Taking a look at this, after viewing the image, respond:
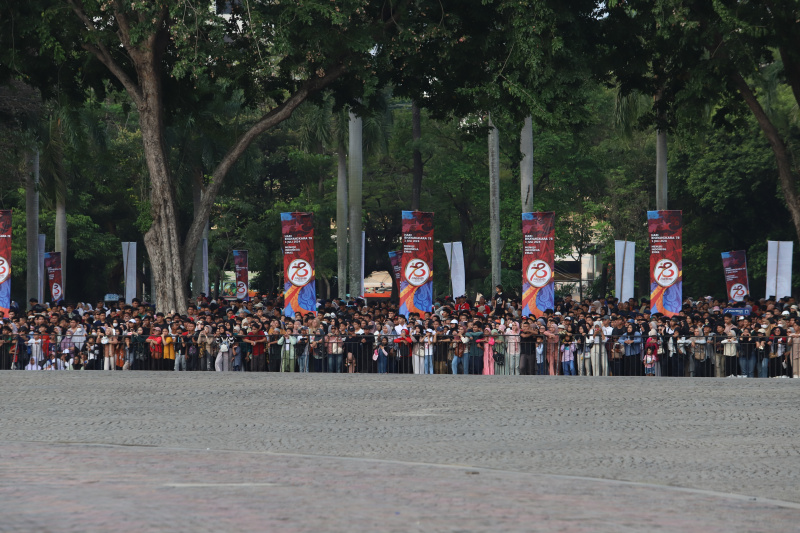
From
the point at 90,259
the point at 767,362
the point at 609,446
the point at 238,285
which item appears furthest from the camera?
the point at 90,259

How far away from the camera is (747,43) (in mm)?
22484

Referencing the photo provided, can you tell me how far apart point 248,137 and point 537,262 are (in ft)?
23.1

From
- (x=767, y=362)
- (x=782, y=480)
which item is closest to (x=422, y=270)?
(x=767, y=362)

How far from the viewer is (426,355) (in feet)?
74.9

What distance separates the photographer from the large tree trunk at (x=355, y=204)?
40.7 m

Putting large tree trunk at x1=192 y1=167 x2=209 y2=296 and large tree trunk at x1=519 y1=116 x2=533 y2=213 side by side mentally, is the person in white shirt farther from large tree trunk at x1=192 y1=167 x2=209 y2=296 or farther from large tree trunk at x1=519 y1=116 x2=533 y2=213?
large tree trunk at x1=192 y1=167 x2=209 y2=296

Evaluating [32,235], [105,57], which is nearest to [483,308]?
[105,57]

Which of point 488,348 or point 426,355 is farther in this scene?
point 426,355

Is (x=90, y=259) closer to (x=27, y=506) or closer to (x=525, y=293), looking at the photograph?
(x=525, y=293)

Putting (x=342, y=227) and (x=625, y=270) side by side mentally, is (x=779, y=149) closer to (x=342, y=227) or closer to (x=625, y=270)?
(x=625, y=270)

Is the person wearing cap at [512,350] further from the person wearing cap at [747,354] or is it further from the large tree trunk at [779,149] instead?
the large tree trunk at [779,149]

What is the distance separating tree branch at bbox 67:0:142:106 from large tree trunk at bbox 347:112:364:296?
46.5 ft

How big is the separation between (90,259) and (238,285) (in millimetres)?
18750

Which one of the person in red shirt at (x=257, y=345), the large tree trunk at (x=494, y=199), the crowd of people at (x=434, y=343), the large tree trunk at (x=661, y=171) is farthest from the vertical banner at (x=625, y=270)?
the person in red shirt at (x=257, y=345)
